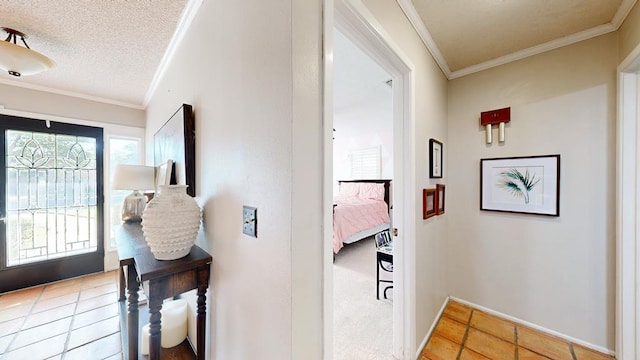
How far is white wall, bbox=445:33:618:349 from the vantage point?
66.9 inches

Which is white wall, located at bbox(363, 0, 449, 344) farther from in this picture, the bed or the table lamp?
the table lamp

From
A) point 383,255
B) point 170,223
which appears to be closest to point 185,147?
point 170,223

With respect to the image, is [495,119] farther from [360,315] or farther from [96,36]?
[96,36]

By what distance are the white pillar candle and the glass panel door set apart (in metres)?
2.53

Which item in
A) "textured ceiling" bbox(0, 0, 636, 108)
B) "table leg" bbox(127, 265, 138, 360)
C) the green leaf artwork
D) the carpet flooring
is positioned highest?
"textured ceiling" bbox(0, 0, 636, 108)

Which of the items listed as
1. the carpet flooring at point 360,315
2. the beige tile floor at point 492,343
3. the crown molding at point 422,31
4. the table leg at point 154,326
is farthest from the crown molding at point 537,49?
the table leg at point 154,326

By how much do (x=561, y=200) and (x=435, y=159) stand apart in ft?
3.44

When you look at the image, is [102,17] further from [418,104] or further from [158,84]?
[418,104]

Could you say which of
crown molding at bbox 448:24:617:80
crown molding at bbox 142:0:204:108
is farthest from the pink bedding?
crown molding at bbox 142:0:204:108

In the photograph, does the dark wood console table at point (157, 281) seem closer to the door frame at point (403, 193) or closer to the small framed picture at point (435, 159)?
the door frame at point (403, 193)

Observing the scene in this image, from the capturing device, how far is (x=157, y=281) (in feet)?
3.47

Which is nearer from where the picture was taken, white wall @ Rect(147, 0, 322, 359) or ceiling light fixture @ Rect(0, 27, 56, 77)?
white wall @ Rect(147, 0, 322, 359)

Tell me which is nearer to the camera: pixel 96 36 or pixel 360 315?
pixel 96 36

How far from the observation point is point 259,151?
885 mm
